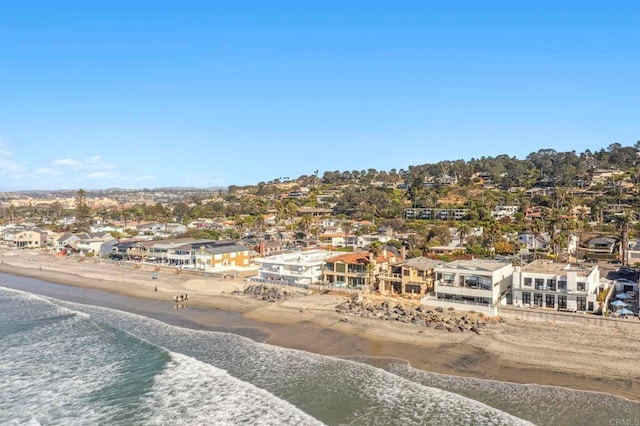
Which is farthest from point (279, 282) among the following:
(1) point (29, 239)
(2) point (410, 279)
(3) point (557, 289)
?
(1) point (29, 239)

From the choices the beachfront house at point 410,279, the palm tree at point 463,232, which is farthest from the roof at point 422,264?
the palm tree at point 463,232

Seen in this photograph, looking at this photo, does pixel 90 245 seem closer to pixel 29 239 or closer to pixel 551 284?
pixel 29 239

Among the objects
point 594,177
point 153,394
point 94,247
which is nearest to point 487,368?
point 153,394

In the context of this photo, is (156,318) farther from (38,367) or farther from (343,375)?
(343,375)

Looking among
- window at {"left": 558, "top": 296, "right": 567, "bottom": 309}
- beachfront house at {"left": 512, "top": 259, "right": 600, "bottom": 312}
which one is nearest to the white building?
beachfront house at {"left": 512, "top": 259, "right": 600, "bottom": 312}

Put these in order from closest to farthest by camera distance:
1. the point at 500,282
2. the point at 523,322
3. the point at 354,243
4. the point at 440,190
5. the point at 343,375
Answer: the point at 343,375, the point at 523,322, the point at 500,282, the point at 354,243, the point at 440,190

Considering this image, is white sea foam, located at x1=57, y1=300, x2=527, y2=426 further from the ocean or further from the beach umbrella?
the beach umbrella
